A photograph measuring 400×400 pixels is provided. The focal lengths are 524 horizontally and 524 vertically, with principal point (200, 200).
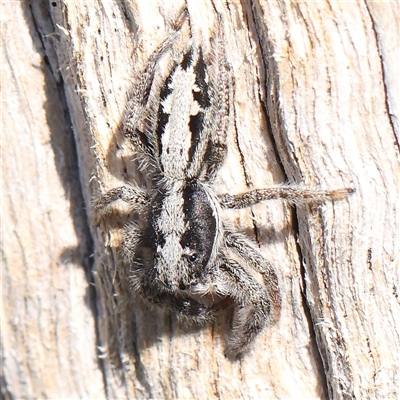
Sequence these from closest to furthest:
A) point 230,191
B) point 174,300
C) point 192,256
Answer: point 192,256 → point 174,300 → point 230,191

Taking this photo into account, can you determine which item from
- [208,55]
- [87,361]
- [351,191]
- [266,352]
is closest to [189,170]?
[208,55]

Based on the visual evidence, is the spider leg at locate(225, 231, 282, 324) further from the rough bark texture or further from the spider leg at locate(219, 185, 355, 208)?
the spider leg at locate(219, 185, 355, 208)

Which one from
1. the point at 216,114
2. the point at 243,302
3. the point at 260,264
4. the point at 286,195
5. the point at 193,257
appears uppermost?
the point at 216,114

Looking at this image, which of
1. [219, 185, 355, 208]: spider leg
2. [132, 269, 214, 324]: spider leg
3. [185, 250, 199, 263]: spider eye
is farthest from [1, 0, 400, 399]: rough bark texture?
[185, 250, 199, 263]: spider eye

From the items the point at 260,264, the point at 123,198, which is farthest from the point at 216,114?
the point at 260,264

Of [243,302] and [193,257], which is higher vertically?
[193,257]

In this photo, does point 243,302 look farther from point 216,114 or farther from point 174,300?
point 216,114

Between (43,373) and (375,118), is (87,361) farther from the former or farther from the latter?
(375,118)
